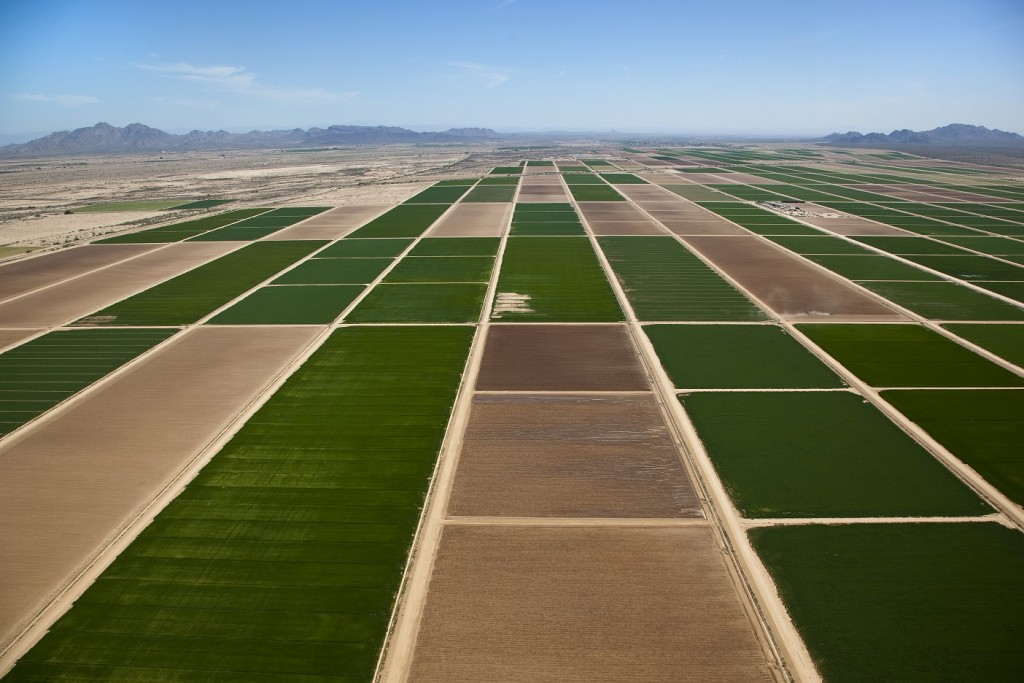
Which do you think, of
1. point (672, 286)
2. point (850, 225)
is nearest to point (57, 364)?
point (672, 286)

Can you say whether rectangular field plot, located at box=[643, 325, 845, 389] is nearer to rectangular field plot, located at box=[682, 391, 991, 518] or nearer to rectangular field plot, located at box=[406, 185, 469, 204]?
rectangular field plot, located at box=[682, 391, 991, 518]

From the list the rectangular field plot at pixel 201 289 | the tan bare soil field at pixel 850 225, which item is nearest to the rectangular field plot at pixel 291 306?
the rectangular field plot at pixel 201 289

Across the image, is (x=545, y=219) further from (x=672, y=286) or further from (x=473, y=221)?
(x=672, y=286)

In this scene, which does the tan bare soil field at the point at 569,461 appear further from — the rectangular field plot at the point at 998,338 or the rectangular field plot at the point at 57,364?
the rectangular field plot at the point at 998,338

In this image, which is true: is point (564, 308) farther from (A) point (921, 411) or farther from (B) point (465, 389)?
(A) point (921, 411)

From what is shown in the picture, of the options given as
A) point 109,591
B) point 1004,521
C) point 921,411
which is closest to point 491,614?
point 109,591

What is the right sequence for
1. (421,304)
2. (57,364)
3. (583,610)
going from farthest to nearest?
(421,304) → (57,364) → (583,610)
